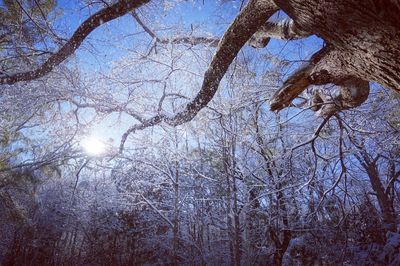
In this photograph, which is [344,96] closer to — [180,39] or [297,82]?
[297,82]

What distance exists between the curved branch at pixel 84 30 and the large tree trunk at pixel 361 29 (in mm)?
1659

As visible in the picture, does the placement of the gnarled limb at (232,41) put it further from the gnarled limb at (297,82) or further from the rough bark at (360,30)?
the gnarled limb at (297,82)

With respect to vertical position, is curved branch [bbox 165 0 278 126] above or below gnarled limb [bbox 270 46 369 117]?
above

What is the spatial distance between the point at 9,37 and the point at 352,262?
10.4m

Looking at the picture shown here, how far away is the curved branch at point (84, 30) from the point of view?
268 centimetres

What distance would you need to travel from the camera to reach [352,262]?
751 cm

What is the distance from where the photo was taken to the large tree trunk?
3.84ft

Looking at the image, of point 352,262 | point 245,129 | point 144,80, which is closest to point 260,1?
point 144,80

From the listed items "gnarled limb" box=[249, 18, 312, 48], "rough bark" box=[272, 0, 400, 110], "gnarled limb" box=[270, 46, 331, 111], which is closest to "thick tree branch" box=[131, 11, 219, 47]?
"gnarled limb" box=[249, 18, 312, 48]

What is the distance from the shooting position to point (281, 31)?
8.77ft

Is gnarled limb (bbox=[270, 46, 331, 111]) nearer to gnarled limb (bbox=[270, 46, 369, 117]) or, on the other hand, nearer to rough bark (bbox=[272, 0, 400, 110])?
gnarled limb (bbox=[270, 46, 369, 117])

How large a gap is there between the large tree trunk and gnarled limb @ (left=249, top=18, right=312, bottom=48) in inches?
33.2

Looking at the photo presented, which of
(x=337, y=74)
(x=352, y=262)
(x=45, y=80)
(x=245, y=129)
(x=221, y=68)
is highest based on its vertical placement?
(x=45, y=80)

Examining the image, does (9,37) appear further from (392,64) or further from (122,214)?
(122,214)
